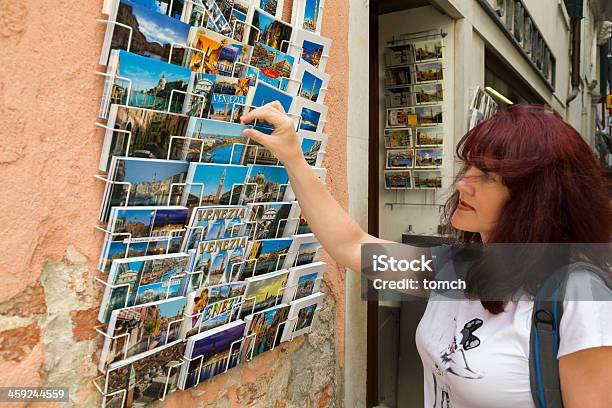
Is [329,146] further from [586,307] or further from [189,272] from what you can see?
[586,307]

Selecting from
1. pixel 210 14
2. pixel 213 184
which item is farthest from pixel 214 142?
pixel 210 14

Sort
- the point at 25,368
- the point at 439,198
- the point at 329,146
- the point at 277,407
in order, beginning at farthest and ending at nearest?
the point at 439,198 < the point at 329,146 < the point at 277,407 < the point at 25,368

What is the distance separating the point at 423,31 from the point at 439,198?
3.93 feet

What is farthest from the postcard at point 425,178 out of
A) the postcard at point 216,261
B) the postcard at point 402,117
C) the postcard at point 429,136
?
the postcard at point 216,261

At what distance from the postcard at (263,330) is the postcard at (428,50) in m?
2.37

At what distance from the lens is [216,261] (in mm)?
1340

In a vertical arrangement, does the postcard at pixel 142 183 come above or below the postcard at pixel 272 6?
below

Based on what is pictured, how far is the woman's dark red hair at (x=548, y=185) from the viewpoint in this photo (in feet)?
3.74

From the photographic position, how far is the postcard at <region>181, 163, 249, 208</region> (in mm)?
1203

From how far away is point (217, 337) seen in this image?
137 cm

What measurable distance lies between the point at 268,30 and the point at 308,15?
271 millimetres

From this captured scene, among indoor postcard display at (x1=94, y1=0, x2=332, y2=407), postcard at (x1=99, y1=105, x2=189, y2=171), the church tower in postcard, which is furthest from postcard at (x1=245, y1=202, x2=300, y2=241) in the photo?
postcard at (x1=99, y1=105, x2=189, y2=171)

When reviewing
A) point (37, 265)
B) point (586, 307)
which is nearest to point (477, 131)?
point (586, 307)

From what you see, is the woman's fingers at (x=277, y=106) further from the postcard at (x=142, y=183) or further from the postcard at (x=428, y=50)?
the postcard at (x=428, y=50)
